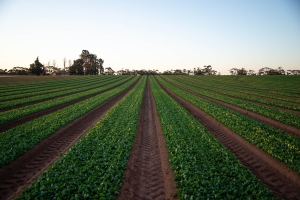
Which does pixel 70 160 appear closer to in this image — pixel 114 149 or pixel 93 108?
pixel 114 149

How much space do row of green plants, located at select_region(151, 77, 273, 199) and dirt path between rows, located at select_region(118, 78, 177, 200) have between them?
1.84ft

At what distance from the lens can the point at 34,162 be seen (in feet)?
31.5

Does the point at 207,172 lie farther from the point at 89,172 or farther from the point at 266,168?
the point at 89,172

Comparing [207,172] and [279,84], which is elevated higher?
[279,84]

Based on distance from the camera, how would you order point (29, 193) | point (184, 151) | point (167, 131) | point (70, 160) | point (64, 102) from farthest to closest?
point (64, 102)
point (167, 131)
point (184, 151)
point (70, 160)
point (29, 193)

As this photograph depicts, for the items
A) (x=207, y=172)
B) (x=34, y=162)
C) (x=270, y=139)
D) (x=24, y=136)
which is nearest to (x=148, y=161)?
(x=207, y=172)

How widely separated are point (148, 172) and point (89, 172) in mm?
3216

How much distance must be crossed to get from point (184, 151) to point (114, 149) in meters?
4.57

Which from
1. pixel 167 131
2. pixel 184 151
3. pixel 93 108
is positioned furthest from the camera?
pixel 93 108

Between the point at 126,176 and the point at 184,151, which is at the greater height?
the point at 184,151

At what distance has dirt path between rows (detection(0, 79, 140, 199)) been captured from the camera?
296 inches

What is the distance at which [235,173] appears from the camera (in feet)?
25.9

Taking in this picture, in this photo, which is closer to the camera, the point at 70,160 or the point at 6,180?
the point at 6,180

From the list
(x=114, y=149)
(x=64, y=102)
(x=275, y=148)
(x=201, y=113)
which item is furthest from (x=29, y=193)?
(x=64, y=102)
